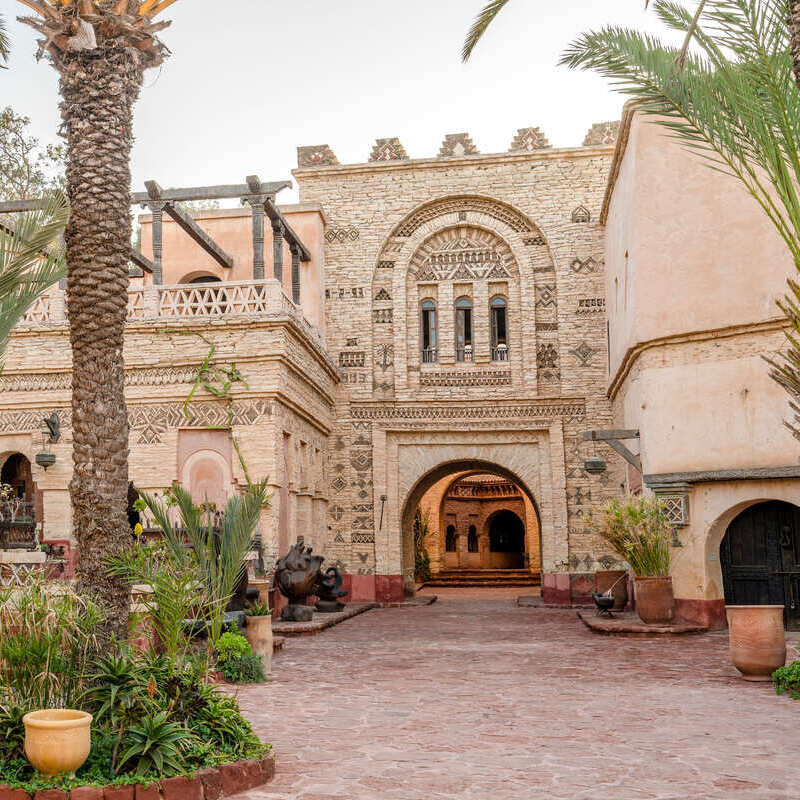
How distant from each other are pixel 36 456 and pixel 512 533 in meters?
26.2

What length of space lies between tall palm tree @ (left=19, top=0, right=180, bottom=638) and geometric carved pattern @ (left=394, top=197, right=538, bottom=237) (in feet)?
49.1

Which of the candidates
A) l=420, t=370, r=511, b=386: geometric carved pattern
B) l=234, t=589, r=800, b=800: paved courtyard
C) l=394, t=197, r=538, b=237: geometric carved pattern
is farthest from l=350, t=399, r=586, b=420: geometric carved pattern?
l=234, t=589, r=800, b=800: paved courtyard

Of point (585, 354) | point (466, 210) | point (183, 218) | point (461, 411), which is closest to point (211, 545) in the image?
point (183, 218)

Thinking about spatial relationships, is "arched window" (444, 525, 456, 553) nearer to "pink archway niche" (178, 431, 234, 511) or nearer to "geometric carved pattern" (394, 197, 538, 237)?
"geometric carved pattern" (394, 197, 538, 237)

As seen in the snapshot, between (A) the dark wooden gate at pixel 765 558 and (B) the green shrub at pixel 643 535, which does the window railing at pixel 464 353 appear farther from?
(A) the dark wooden gate at pixel 765 558

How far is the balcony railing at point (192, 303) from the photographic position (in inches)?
663

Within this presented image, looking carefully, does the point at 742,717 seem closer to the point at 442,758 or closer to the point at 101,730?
the point at 442,758

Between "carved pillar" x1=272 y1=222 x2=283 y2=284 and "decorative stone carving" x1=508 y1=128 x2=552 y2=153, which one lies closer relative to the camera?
"carved pillar" x1=272 y1=222 x2=283 y2=284

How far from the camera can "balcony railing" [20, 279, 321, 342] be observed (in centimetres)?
1683

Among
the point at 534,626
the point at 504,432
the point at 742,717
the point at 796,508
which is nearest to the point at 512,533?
the point at 504,432

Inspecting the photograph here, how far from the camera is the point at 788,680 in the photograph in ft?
29.3

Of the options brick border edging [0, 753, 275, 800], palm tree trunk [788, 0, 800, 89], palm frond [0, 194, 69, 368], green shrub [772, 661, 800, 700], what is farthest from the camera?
green shrub [772, 661, 800, 700]

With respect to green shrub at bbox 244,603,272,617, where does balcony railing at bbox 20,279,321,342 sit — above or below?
above

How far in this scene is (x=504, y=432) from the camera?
21641 millimetres
